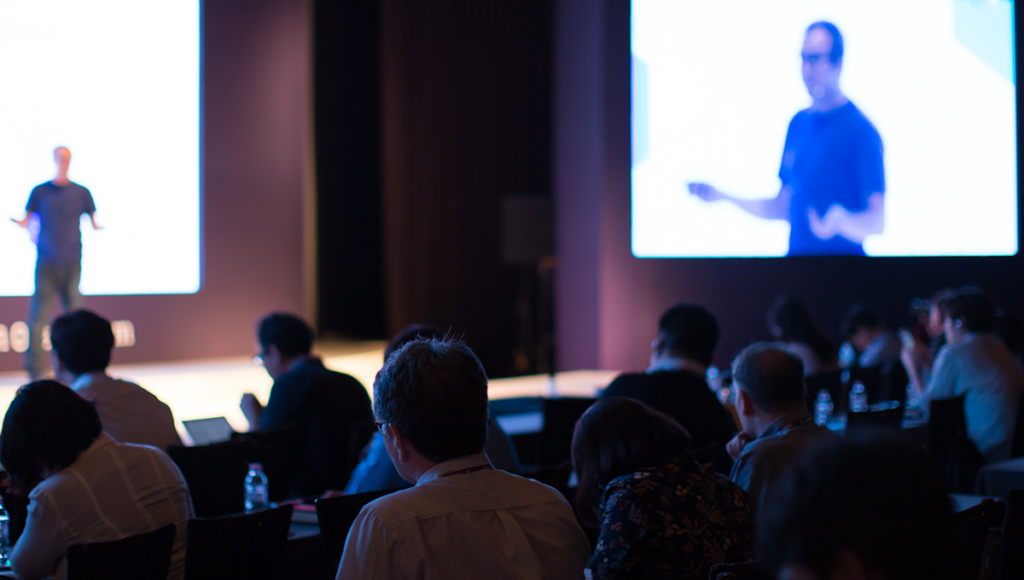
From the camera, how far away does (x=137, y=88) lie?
7.82 m

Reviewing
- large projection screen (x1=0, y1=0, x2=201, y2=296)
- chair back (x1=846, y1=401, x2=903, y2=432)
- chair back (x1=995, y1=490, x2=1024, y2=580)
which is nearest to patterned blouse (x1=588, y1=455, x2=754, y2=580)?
chair back (x1=995, y1=490, x2=1024, y2=580)

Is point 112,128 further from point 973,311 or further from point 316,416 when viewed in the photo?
point 973,311

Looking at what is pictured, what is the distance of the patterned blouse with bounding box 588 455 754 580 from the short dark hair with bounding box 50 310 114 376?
1.99 m

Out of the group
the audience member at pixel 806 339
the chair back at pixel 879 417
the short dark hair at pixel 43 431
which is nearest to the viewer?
the short dark hair at pixel 43 431

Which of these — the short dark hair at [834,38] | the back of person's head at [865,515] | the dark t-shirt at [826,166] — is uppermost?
the short dark hair at [834,38]

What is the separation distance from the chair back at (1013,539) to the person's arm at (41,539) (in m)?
2.37

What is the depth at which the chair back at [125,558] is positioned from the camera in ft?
5.68

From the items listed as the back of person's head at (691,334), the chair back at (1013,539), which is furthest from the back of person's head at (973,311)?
the chair back at (1013,539)

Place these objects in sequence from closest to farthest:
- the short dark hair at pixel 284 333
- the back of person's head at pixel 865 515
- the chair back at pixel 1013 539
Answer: the back of person's head at pixel 865 515, the chair back at pixel 1013 539, the short dark hair at pixel 284 333

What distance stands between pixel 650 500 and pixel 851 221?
6.31 metres

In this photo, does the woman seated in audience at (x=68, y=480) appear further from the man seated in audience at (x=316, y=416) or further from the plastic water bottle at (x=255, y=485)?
the man seated in audience at (x=316, y=416)

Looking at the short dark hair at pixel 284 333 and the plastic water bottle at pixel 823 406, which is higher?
the short dark hair at pixel 284 333

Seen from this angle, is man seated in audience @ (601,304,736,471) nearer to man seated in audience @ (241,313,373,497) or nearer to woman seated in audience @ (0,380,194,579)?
man seated in audience @ (241,313,373,497)

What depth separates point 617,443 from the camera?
1.89 metres
